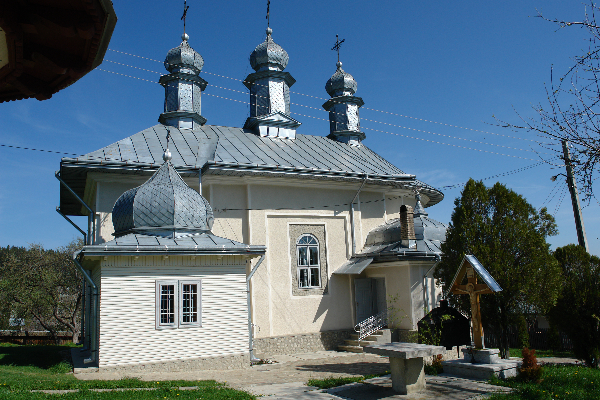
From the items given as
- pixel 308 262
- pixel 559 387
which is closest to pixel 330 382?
pixel 559 387

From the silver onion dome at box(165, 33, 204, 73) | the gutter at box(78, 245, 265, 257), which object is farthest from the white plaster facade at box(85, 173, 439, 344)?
the silver onion dome at box(165, 33, 204, 73)

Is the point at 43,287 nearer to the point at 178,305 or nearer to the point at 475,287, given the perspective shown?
the point at 178,305

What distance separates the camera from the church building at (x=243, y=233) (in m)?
11.3

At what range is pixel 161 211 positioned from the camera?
1218 cm

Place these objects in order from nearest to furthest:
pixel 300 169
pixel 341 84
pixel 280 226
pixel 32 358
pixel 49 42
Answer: pixel 49 42
pixel 32 358
pixel 300 169
pixel 280 226
pixel 341 84

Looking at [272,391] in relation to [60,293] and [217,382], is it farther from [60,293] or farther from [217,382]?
[60,293]

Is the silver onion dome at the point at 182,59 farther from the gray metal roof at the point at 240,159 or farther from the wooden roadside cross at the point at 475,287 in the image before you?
the wooden roadside cross at the point at 475,287

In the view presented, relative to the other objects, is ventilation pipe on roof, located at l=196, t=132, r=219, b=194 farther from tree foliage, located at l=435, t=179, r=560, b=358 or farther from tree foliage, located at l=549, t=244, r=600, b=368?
tree foliage, located at l=549, t=244, r=600, b=368

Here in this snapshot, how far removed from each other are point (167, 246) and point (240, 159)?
5023 mm

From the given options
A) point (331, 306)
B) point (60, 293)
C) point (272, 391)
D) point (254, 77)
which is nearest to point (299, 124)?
point (254, 77)

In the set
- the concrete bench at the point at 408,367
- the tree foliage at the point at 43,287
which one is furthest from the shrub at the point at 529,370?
the tree foliage at the point at 43,287

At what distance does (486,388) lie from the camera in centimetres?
828

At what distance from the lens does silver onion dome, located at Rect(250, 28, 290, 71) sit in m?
20.0

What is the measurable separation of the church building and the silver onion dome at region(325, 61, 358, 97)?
2.76 metres
